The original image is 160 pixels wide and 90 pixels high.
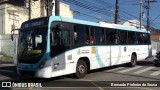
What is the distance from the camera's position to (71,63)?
14.5 m

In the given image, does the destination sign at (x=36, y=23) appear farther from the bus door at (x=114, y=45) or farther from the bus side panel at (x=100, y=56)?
the bus door at (x=114, y=45)

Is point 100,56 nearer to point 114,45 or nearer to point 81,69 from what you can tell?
point 114,45

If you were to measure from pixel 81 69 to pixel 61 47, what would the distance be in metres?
2.01

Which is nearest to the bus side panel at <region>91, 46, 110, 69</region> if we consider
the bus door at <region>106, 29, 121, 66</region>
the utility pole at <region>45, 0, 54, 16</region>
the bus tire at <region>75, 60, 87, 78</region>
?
the bus door at <region>106, 29, 121, 66</region>

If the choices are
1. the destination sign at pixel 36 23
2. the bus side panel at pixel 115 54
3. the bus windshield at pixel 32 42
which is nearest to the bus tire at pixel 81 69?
the bus windshield at pixel 32 42

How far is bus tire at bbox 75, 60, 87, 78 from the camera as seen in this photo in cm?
1503

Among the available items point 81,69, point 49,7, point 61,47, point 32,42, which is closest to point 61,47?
point 61,47

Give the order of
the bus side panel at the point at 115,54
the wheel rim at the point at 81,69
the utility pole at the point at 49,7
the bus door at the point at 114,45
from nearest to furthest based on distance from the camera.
Answer: 1. the wheel rim at the point at 81,69
2. the bus door at the point at 114,45
3. the bus side panel at the point at 115,54
4. the utility pole at the point at 49,7

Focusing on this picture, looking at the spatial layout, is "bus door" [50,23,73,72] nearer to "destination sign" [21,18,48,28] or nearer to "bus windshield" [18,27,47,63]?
"bus windshield" [18,27,47,63]

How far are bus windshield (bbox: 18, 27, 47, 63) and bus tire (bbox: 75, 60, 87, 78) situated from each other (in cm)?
244

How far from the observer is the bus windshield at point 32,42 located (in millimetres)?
13445

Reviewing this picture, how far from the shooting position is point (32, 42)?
45.4 ft

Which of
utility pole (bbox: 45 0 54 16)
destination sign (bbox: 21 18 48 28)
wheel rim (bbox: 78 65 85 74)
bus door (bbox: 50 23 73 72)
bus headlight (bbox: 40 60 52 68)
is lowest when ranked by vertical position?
wheel rim (bbox: 78 65 85 74)

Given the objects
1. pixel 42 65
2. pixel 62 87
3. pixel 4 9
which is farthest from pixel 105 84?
pixel 4 9
